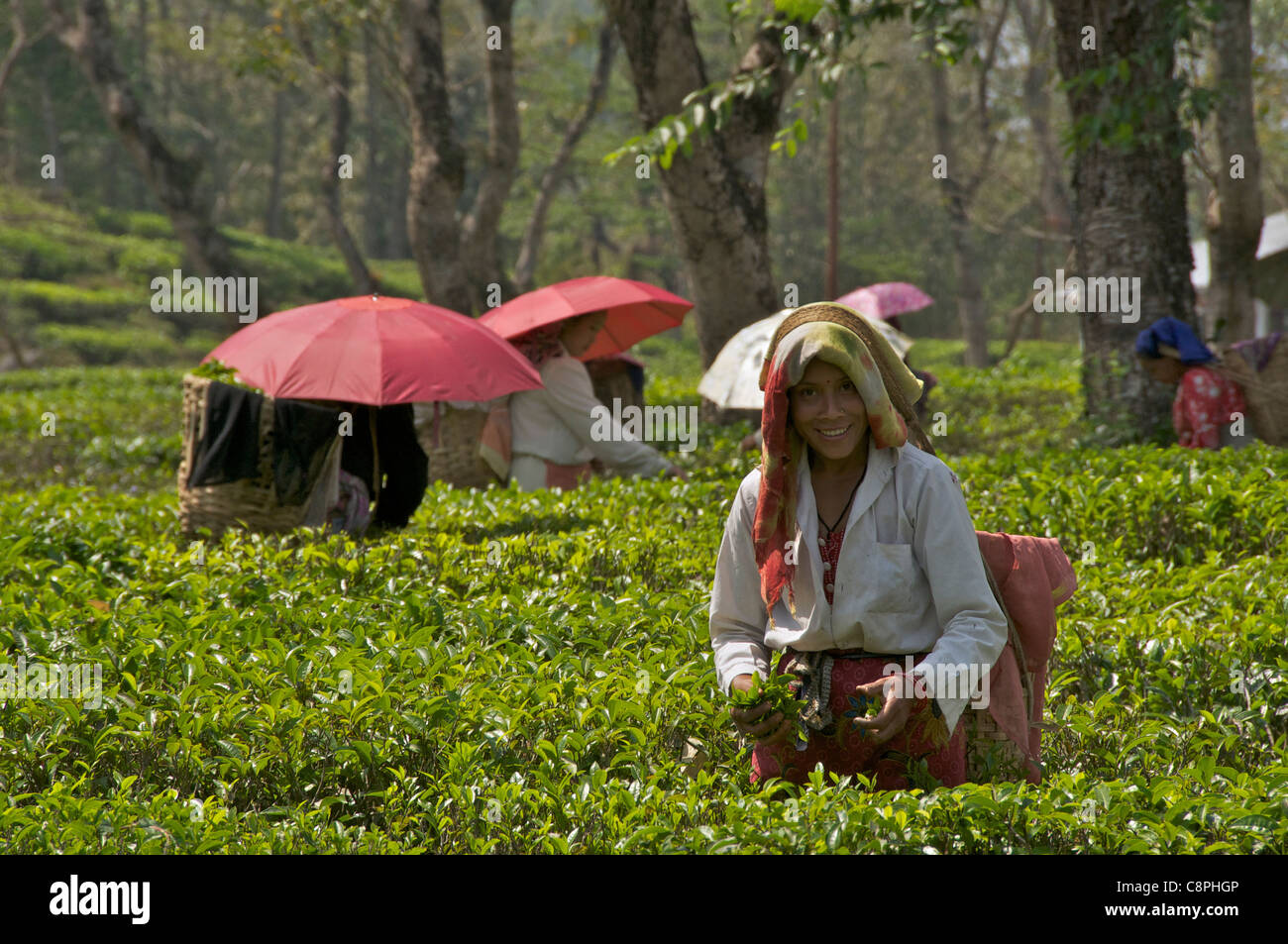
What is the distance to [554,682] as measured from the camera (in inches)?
161

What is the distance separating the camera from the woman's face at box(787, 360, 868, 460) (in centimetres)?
319

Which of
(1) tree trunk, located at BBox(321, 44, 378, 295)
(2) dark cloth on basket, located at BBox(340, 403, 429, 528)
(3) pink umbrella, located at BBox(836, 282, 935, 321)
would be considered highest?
(1) tree trunk, located at BBox(321, 44, 378, 295)

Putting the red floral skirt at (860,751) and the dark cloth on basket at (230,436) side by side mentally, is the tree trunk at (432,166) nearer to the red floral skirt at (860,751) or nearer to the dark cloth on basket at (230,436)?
the dark cloth on basket at (230,436)

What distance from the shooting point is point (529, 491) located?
7.98 metres

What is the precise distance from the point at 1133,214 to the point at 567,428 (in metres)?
4.25

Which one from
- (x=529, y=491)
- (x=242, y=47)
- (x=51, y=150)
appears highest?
(x=51, y=150)

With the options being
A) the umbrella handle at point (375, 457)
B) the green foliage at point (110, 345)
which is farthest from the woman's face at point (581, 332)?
the green foliage at point (110, 345)

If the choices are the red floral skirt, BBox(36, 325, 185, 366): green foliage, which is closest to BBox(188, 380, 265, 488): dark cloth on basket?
the red floral skirt

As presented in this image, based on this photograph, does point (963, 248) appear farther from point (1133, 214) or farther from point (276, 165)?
point (276, 165)

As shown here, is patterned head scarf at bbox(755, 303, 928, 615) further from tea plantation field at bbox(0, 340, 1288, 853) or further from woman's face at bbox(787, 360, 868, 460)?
tea plantation field at bbox(0, 340, 1288, 853)

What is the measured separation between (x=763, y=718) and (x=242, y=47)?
19478 millimetres

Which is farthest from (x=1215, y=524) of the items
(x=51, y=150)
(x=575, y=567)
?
(x=51, y=150)

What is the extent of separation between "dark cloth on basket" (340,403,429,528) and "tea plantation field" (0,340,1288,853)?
17cm

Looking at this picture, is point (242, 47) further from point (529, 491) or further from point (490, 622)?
point (490, 622)
